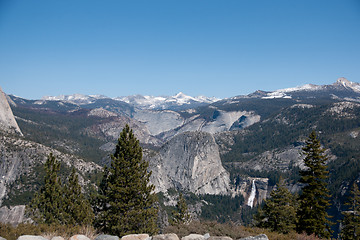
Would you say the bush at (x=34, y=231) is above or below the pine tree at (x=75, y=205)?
above

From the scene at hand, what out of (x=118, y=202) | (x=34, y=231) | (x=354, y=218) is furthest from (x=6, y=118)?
(x=354, y=218)

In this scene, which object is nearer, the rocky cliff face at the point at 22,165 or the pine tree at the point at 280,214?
the pine tree at the point at 280,214

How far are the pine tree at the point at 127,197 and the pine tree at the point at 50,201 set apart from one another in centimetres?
630

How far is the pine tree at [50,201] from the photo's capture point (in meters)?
31.8

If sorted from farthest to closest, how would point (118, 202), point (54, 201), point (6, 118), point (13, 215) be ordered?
1. point (6, 118)
2. point (13, 215)
3. point (54, 201)
4. point (118, 202)

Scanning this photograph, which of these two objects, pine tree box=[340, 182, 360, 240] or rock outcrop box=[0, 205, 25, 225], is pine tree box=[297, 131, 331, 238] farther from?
rock outcrop box=[0, 205, 25, 225]

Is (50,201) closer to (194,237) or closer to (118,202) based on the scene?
(118,202)

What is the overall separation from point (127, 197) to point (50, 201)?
12.4 meters

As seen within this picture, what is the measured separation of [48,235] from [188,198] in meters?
175

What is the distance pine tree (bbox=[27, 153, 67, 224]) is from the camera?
3177cm

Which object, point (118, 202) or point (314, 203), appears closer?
point (118, 202)

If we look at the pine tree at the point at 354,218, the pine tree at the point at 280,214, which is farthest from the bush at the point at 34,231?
the pine tree at the point at 354,218

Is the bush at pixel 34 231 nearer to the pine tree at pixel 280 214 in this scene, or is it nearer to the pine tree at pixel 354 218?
the pine tree at pixel 280 214

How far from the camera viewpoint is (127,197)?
92.4ft
